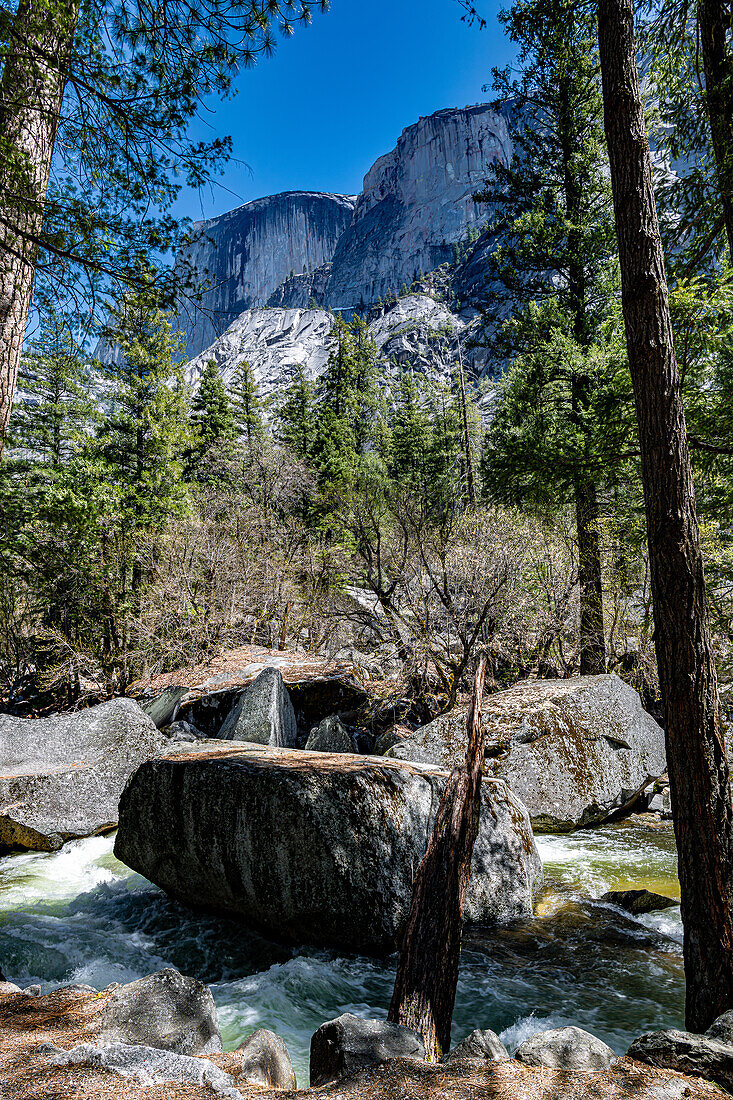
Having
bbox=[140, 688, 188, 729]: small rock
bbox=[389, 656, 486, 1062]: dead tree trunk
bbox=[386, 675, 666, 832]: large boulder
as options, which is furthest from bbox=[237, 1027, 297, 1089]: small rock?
bbox=[140, 688, 188, 729]: small rock

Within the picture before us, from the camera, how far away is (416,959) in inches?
115

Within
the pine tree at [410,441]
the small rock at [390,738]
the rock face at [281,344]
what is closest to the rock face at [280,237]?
the rock face at [281,344]

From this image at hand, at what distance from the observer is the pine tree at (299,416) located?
3016 centimetres

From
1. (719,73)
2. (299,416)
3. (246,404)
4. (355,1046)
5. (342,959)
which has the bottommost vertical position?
(342,959)

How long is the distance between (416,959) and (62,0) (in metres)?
5.59

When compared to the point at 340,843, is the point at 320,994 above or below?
below

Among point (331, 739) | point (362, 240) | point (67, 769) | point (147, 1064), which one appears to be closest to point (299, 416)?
point (331, 739)

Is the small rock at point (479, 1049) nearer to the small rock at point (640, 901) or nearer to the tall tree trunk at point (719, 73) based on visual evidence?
the small rock at point (640, 901)

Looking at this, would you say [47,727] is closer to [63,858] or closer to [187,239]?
[63,858]

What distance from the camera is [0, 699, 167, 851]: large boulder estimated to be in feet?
21.7

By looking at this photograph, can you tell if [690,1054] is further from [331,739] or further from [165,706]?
[165,706]

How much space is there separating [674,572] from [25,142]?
16.0 feet

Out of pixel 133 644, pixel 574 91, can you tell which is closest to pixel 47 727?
pixel 133 644

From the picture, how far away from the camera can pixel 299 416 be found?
31.5 metres
